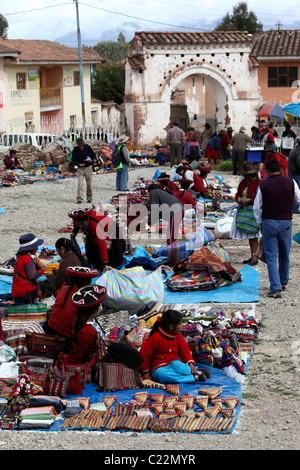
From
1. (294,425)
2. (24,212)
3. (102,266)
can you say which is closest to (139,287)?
(102,266)

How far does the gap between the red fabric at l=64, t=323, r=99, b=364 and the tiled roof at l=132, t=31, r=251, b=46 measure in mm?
22939

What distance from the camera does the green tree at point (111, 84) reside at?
50281 millimetres

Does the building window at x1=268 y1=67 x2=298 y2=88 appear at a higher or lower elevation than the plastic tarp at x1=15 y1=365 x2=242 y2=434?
higher

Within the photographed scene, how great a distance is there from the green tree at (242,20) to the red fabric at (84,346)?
196 feet

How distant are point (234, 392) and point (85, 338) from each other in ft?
4.36

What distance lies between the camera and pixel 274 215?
30.5 ft

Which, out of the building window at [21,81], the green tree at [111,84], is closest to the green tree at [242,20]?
the green tree at [111,84]

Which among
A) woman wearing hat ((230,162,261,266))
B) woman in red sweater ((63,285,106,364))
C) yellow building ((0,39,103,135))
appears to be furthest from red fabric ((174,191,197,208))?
yellow building ((0,39,103,135))

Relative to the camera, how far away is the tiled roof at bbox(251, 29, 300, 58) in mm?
39750

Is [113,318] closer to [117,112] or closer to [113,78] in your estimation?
[117,112]

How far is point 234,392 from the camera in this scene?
20.9 feet

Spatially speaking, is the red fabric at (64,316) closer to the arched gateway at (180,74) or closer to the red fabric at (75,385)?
the red fabric at (75,385)

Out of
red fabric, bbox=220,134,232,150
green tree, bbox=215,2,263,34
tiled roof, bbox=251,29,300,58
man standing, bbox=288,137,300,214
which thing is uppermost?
green tree, bbox=215,2,263,34

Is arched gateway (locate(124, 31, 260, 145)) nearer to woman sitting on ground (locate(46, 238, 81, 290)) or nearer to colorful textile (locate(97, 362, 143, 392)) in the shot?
woman sitting on ground (locate(46, 238, 81, 290))
